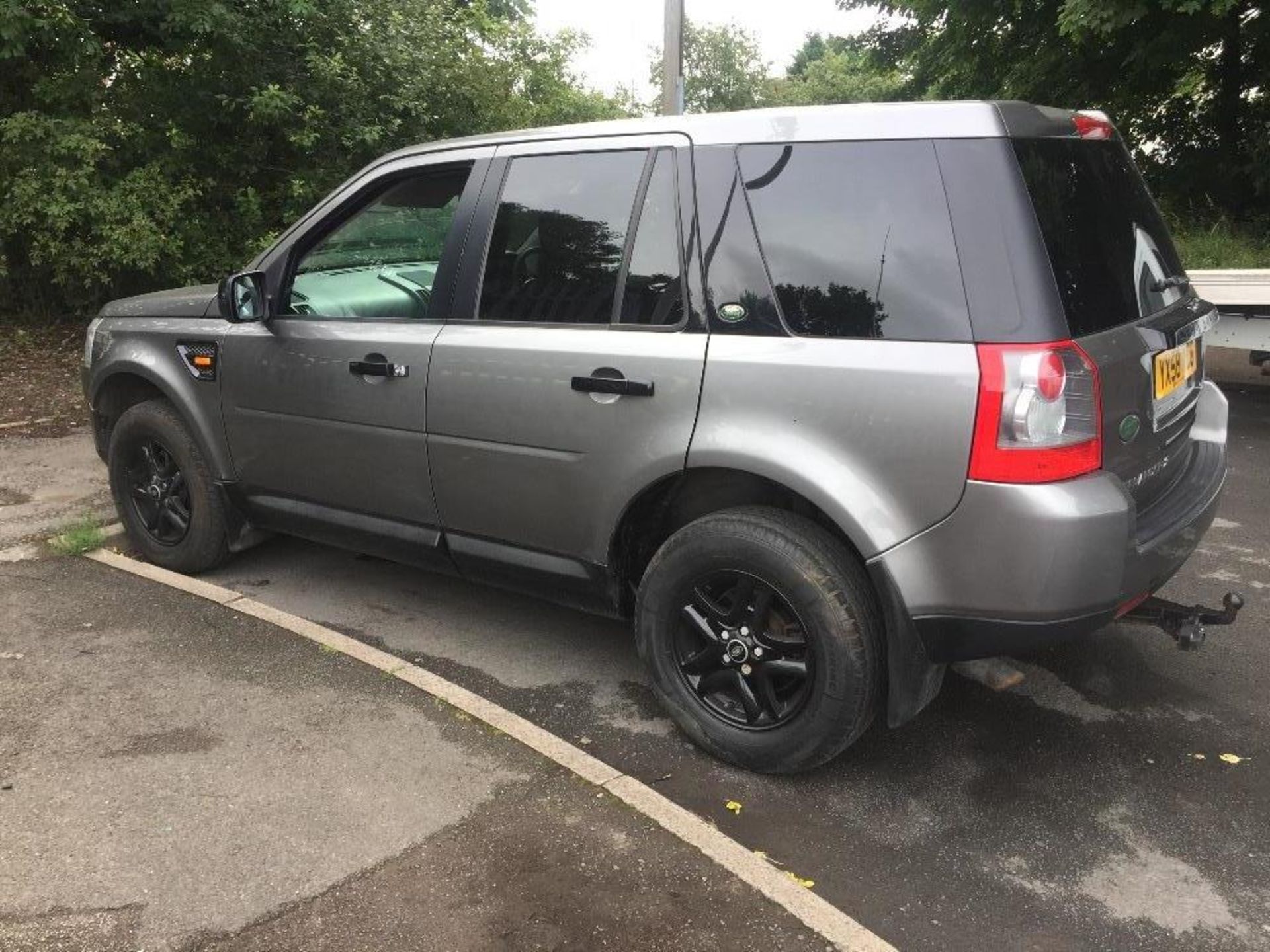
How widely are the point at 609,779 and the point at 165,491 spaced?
107 inches

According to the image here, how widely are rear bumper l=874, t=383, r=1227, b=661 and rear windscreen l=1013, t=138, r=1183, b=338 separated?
0.44 metres

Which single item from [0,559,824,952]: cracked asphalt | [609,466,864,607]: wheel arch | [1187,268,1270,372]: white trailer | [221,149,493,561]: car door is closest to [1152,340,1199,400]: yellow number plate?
[609,466,864,607]: wheel arch

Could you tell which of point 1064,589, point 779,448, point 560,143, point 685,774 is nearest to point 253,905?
point 685,774

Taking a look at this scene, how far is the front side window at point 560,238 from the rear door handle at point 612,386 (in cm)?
20

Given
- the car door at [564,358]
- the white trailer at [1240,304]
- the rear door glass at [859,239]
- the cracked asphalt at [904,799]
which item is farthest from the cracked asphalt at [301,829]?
the white trailer at [1240,304]

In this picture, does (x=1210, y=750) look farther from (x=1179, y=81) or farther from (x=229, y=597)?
(x=1179, y=81)

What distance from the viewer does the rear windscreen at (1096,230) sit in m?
2.56

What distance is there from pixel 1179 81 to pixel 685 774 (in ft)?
38.5

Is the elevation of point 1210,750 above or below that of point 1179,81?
below

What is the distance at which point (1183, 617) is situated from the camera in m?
2.90

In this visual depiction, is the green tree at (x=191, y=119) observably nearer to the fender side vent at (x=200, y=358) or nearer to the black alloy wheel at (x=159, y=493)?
the black alloy wheel at (x=159, y=493)

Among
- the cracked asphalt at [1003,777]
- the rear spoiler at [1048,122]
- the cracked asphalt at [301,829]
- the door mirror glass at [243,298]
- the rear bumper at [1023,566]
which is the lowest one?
the cracked asphalt at [1003,777]

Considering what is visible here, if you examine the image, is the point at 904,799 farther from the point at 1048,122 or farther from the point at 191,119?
the point at 191,119

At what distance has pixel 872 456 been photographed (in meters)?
2.63
